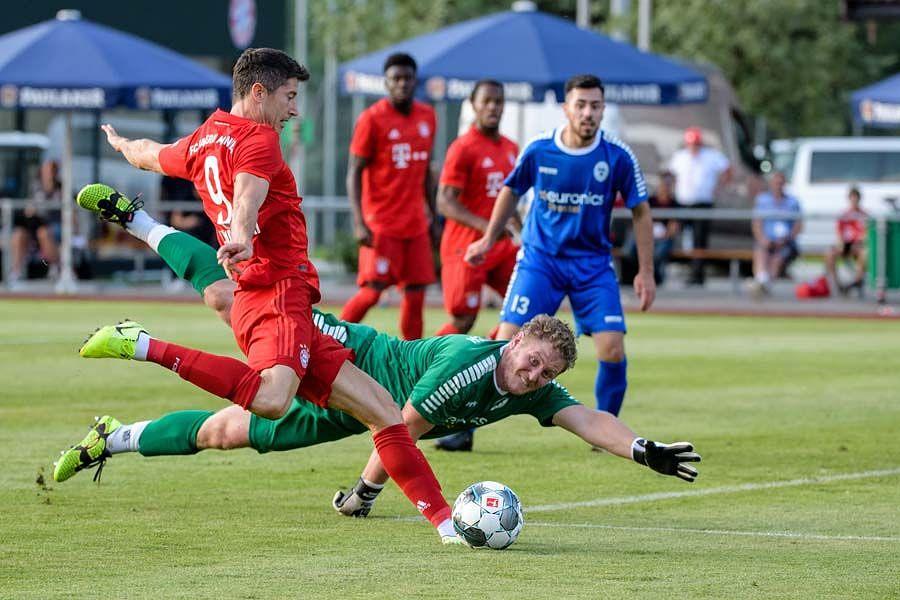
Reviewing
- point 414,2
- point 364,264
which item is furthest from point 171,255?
point 414,2

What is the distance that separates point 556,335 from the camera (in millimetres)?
7727

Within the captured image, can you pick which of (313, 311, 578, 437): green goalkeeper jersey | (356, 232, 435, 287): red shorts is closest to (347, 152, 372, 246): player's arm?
(356, 232, 435, 287): red shorts


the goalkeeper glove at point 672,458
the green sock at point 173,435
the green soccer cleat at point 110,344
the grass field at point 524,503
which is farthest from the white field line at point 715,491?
the green soccer cleat at point 110,344

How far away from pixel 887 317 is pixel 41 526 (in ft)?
56.0

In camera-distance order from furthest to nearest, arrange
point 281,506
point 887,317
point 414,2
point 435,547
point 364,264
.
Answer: point 414,2, point 887,317, point 364,264, point 281,506, point 435,547

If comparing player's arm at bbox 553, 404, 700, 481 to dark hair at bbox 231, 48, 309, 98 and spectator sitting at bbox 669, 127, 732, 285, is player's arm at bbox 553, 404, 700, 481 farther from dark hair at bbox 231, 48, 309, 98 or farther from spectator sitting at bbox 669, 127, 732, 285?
spectator sitting at bbox 669, 127, 732, 285

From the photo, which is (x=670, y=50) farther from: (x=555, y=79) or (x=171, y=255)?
(x=171, y=255)

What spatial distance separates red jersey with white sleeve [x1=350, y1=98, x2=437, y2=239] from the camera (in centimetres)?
1432

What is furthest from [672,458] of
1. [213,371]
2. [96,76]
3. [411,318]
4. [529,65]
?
[96,76]

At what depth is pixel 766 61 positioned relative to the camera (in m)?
46.7

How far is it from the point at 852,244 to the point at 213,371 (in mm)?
20203

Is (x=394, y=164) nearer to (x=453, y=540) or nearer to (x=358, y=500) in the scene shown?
(x=358, y=500)

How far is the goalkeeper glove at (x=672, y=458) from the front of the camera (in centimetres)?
782

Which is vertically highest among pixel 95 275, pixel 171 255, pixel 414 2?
pixel 414 2
